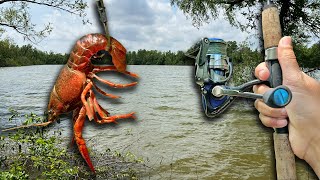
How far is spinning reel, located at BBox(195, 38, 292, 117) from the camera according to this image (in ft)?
5.33

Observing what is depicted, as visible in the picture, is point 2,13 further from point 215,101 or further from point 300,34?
point 215,101

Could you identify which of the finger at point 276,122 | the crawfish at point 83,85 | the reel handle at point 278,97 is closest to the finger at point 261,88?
the finger at point 276,122

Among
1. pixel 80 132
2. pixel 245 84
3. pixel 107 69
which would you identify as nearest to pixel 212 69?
pixel 245 84

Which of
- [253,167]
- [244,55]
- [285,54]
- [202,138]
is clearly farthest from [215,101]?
[202,138]

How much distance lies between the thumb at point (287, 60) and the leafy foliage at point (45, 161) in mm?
2045

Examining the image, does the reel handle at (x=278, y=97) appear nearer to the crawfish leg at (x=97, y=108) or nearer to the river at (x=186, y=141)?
the crawfish leg at (x=97, y=108)

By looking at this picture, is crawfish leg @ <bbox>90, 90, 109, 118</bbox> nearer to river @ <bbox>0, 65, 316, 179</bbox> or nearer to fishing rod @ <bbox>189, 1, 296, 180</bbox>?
fishing rod @ <bbox>189, 1, 296, 180</bbox>

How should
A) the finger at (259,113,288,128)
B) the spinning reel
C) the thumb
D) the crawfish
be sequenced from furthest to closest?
1. the finger at (259,113,288,128)
2. the thumb
3. the spinning reel
4. the crawfish

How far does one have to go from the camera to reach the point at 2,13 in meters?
12.3

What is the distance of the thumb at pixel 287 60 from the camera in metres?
1.76

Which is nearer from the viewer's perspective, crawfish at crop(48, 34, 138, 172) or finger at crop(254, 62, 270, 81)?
crawfish at crop(48, 34, 138, 172)

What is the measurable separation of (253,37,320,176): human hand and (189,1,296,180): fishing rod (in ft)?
0.12

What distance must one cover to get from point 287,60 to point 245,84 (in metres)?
0.20

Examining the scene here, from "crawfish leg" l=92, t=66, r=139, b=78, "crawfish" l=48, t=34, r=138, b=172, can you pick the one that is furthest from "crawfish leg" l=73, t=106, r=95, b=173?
"crawfish leg" l=92, t=66, r=139, b=78
